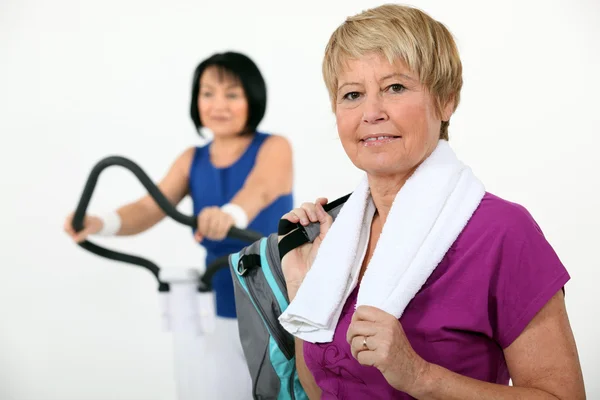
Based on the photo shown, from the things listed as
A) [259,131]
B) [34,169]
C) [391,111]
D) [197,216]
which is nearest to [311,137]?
[259,131]

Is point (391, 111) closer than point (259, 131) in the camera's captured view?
Yes

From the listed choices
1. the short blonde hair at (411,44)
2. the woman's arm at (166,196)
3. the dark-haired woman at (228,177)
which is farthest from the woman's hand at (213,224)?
the short blonde hair at (411,44)

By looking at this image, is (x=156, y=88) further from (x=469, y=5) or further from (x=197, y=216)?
(x=469, y=5)

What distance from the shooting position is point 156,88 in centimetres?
231

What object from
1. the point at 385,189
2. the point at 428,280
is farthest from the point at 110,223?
the point at 428,280

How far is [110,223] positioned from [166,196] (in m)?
0.21

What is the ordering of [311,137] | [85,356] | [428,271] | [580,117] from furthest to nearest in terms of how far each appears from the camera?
1. [85,356]
2. [311,137]
3. [580,117]
4. [428,271]

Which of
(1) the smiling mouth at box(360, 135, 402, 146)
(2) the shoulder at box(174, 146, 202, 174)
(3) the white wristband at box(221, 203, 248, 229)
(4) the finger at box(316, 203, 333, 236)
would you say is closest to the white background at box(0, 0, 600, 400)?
(2) the shoulder at box(174, 146, 202, 174)

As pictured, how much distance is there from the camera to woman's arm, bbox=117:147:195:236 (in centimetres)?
228

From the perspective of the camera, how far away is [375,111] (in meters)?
1.01

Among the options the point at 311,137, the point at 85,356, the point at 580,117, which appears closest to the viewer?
the point at 580,117

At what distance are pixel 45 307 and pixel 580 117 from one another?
5.86 ft

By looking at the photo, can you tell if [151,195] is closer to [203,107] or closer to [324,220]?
[203,107]

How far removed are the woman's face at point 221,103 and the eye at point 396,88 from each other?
1259mm
